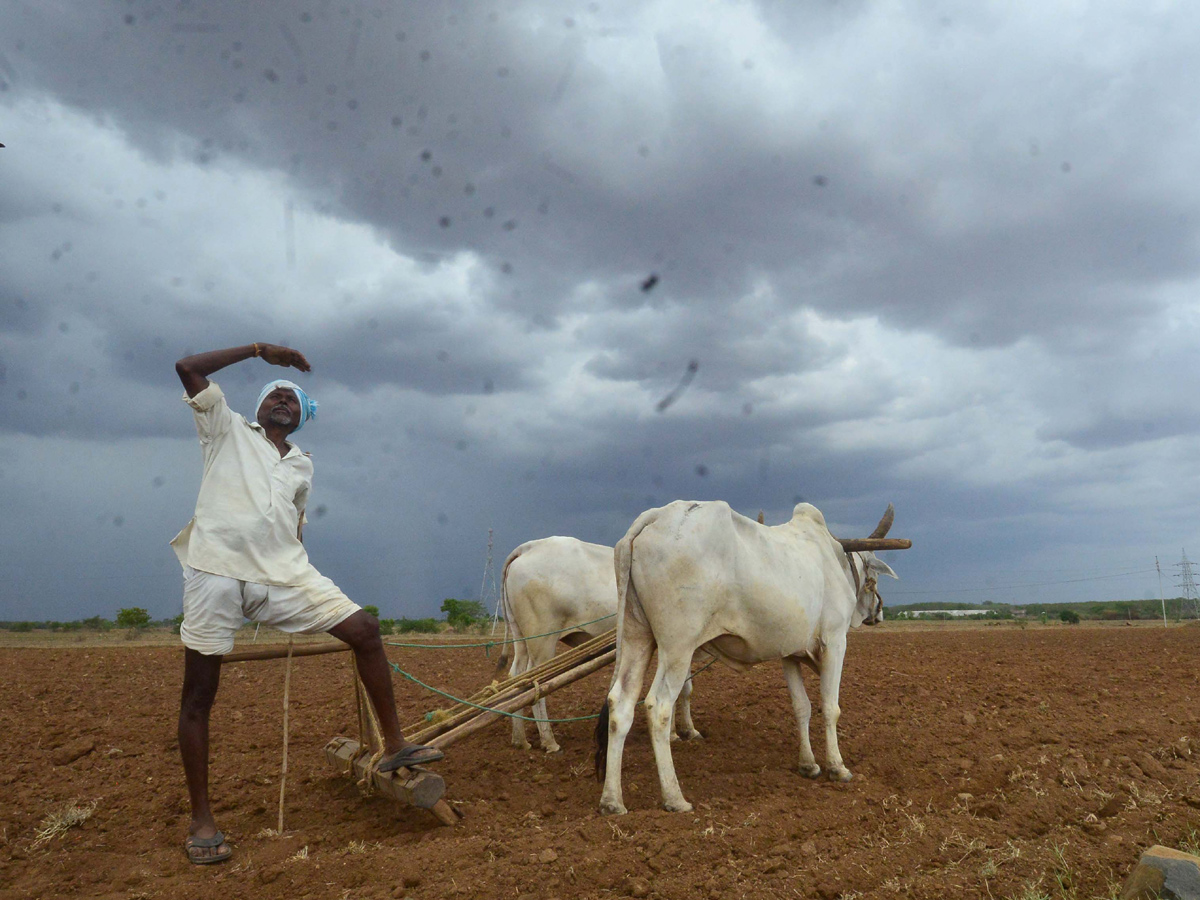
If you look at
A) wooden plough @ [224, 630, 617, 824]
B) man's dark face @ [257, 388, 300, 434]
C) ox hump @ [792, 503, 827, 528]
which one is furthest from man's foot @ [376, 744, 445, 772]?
ox hump @ [792, 503, 827, 528]

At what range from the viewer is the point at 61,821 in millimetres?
5238

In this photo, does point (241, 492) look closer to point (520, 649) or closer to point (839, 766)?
point (520, 649)

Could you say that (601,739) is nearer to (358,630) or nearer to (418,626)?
(358,630)

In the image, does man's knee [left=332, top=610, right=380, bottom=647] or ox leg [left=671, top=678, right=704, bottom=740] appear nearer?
man's knee [left=332, top=610, right=380, bottom=647]

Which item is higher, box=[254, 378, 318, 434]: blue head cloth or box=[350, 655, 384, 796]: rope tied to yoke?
box=[254, 378, 318, 434]: blue head cloth

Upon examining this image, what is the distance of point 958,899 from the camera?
358cm

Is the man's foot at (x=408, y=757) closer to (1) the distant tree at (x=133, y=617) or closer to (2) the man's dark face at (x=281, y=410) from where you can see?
(2) the man's dark face at (x=281, y=410)

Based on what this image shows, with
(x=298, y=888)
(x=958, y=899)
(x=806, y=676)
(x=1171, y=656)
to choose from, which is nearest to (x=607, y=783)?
(x=298, y=888)

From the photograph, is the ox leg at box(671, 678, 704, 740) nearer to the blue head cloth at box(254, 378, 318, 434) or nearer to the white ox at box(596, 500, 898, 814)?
the white ox at box(596, 500, 898, 814)

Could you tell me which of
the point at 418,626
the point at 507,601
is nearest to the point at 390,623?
the point at 418,626

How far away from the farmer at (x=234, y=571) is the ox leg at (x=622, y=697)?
1549 mm

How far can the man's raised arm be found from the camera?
430 cm

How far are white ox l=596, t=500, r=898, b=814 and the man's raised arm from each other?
2.66 m

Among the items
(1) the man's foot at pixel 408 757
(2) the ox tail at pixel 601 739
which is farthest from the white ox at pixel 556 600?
(1) the man's foot at pixel 408 757
